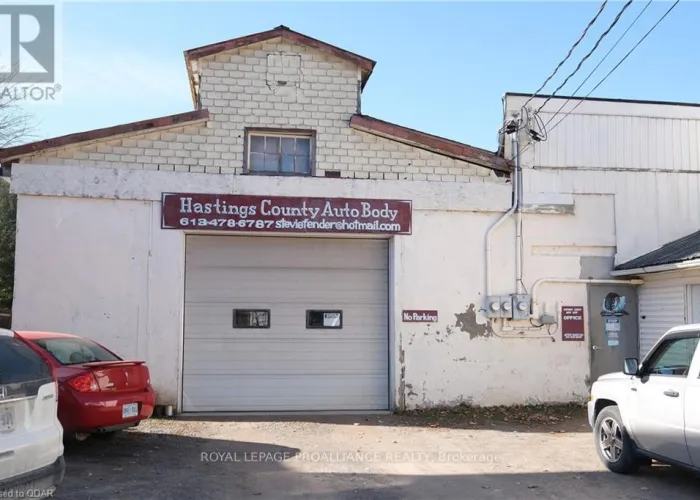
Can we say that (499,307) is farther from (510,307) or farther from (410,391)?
(410,391)

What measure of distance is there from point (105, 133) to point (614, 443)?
928 centimetres

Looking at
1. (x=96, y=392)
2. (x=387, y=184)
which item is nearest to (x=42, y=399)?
(x=96, y=392)

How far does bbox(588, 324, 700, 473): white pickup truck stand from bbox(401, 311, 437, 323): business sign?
402 cm

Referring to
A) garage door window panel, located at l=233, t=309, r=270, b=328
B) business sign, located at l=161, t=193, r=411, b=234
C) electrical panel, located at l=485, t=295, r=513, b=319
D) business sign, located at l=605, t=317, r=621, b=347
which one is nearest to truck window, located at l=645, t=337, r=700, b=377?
electrical panel, located at l=485, t=295, r=513, b=319

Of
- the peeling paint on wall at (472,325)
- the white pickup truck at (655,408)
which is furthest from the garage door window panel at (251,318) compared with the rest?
the white pickup truck at (655,408)

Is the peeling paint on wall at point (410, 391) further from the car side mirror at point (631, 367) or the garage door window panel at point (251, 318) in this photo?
the car side mirror at point (631, 367)

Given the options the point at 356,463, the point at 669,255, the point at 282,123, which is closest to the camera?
the point at 356,463

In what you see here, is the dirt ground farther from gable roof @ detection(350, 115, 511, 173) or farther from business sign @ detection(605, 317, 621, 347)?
gable roof @ detection(350, 115, 511, 173)

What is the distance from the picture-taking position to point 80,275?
434 inches

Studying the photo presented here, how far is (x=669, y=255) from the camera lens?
11.1 m

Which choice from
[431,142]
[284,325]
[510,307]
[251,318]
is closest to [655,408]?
[510,307]

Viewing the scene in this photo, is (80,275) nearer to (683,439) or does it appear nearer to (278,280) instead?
(278,280)

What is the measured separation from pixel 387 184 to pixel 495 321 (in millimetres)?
3221

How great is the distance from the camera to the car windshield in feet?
26.6
